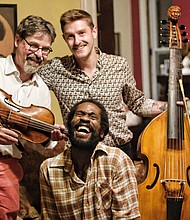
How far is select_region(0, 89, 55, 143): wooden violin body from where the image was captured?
2574 mm

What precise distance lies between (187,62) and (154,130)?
9.92 ft

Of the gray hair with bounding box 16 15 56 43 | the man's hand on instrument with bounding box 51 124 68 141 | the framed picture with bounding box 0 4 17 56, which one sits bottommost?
the man's hand on instrument with bounding box 51 124 68 141

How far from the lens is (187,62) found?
230 inches

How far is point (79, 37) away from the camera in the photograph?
2.96 metres

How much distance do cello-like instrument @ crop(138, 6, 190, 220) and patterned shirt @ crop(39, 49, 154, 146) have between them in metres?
0.22

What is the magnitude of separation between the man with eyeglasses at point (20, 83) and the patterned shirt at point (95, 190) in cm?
17

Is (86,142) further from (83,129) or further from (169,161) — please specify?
(169,161)

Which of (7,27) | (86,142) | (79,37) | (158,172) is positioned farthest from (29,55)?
(7,27)

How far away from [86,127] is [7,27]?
1.45m

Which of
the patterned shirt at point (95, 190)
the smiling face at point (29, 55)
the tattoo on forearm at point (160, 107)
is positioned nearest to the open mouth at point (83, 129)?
the patterned shirt at point (95, 190)

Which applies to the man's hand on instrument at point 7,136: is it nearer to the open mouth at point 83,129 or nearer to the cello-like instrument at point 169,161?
the open mouth at point 83,129

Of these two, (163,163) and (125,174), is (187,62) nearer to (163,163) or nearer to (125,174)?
(163,163)

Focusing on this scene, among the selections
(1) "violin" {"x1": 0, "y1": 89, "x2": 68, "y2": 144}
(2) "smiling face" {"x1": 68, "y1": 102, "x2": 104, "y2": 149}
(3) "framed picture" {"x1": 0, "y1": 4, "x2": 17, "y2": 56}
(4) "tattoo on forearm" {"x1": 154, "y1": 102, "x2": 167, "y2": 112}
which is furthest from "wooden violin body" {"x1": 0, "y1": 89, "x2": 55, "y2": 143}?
(3) "framed picture" {"x1": 0, "y1": 4, "x2": 17, "y2": 56}

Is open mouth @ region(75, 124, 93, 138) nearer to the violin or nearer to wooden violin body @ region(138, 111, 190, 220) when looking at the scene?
the violin
